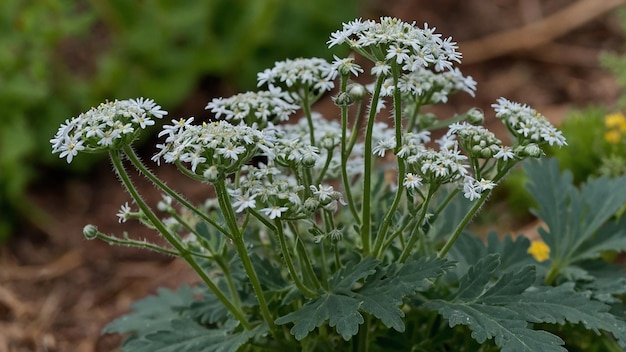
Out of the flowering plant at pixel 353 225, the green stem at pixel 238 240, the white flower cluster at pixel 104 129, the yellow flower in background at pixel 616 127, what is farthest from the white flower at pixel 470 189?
the yellow flower in background at pixel 616 127

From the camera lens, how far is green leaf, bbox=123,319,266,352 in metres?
2.20

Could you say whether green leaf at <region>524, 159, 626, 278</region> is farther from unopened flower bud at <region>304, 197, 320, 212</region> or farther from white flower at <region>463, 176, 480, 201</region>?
unopened flower bud at <region>304, 197, 320, 212</region>

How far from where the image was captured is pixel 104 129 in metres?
1.95

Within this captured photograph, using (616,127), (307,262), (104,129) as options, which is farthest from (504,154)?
(616,127)

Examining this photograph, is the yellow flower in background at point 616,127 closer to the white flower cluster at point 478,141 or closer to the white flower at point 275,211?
the white flower cluster at point 478,141

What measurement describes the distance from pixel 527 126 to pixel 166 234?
3.31 ft

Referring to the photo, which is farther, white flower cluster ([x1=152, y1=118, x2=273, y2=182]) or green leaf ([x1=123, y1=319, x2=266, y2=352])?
green leaf ([x1=123, y1=319, x2=266, y2=352])

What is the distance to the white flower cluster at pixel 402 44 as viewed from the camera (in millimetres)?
1913

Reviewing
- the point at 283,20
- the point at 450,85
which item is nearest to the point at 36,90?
the point at 283,20

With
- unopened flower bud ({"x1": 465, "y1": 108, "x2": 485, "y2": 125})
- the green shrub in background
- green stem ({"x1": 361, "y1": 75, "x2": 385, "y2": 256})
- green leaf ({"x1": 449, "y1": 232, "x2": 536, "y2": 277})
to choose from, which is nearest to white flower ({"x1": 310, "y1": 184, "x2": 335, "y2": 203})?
green stem ({"x1": 361, "y1": 75, "x2": 385, "y2": 256})

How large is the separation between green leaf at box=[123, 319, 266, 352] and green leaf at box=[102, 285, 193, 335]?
0.85ft

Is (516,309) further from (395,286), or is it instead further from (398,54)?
(398,54)

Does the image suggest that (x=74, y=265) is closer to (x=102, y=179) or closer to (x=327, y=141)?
(x=102, y=179)

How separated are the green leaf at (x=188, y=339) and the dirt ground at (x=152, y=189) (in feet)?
5.06
